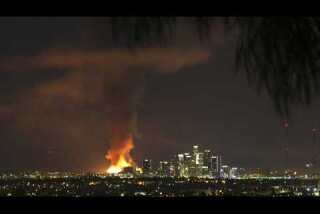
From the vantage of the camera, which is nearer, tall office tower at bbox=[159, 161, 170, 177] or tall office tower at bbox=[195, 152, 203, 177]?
tall office tower at bbox=[195, 152, 203, 177]

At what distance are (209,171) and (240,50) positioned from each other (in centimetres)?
231

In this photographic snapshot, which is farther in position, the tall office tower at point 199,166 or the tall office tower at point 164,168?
the tall office tower at point 164,168

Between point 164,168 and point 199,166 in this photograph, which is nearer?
point 199,166

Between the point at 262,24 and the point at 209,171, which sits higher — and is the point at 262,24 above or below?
above
